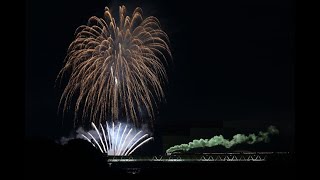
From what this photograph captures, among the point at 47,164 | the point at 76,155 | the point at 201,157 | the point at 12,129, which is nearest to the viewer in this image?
the point at 12,129

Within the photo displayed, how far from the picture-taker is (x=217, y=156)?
181250mm

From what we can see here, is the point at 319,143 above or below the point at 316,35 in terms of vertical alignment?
below

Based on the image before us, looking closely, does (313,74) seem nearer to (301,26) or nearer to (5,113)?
(301,26)

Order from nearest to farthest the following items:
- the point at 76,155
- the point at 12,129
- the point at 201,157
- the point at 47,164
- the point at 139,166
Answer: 1. the point at 12,129
2. the point at 47,164
3. the point at 76,155
4. the point at 139,166
5. the point at 201,157

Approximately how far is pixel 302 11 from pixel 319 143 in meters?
3.57

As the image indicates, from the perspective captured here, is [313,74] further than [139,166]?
No

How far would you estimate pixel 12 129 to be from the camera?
1203 centimetres

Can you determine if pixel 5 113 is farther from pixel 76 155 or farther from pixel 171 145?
pixel 171 145

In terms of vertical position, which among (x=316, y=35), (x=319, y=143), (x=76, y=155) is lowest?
(x=76, y=155)

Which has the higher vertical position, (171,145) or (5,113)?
(5,113)

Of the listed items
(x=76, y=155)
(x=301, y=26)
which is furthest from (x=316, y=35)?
(x=76, y=155)

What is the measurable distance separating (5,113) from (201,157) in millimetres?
164189

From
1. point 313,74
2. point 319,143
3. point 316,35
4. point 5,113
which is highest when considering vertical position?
point 316,35

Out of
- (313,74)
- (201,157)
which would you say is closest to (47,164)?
(313,74)
